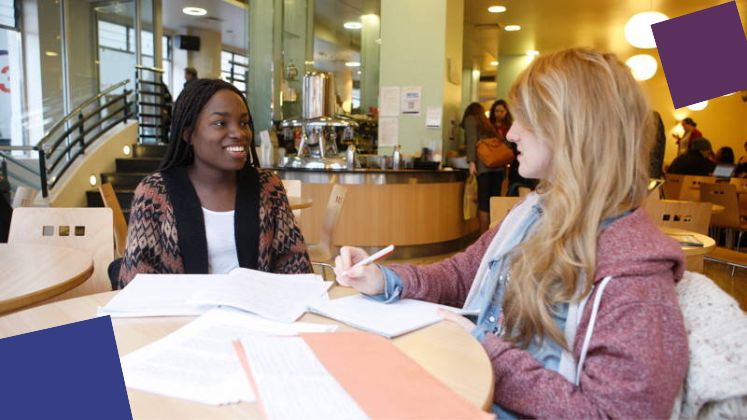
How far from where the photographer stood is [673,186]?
7.81m

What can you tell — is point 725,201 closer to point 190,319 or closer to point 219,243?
point 219,243

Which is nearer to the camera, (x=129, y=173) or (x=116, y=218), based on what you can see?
(x=116, y=218)

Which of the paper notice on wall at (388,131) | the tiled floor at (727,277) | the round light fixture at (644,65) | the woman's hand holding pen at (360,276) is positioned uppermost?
the round light fixture at (644,65)

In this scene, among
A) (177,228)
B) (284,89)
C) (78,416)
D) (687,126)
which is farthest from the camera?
(687,126)

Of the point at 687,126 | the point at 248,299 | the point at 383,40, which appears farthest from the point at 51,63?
the point at 687,126

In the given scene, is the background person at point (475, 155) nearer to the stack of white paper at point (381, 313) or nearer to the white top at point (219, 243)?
the white top at point (219, 243)

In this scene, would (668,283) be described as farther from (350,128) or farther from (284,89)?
(284,89)

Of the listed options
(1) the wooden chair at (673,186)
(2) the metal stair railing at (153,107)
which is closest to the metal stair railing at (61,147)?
(2) the metal stair railing at (153,107)

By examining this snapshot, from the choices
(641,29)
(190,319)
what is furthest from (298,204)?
(641,29)

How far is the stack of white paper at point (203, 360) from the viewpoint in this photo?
0.82 meters

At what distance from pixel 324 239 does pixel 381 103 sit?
2.95 meters

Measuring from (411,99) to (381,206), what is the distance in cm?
143

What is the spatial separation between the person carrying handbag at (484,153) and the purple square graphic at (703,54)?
4.71 meters

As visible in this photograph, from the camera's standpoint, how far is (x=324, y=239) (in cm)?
363
